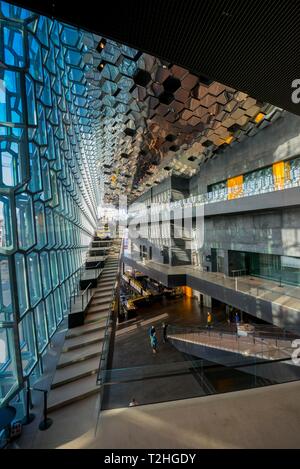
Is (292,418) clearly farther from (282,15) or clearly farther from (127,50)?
(127,50)

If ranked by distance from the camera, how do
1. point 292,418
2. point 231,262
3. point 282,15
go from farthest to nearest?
1. point 231,262
2. point 292,418
3. point 282,15

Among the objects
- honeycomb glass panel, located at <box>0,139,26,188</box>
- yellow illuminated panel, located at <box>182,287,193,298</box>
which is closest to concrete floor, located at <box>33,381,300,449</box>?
honeycomb glass panel, located at <box>0,139,26,188</box>

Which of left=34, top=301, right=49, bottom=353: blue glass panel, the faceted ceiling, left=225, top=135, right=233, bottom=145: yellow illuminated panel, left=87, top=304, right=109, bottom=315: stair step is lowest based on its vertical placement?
left=87, top=304, right=109, bottom=315: stair step

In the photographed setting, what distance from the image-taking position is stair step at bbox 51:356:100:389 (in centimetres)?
383

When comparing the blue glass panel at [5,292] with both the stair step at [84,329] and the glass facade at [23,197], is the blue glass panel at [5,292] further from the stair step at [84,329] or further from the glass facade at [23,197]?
the stair step at [84,329]

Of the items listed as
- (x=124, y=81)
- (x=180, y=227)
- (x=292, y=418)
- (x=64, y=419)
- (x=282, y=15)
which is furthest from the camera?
(x=180, y=227)

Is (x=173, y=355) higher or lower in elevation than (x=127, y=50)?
lower

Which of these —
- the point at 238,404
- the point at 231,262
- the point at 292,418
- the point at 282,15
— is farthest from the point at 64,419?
the point at 231,262

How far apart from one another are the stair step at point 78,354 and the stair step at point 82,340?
0.08m

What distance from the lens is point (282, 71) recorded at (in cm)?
298

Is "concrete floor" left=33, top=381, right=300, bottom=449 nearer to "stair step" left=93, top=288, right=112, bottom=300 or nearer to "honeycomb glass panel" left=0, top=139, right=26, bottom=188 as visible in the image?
"honeycomb glass panel" left=0, top=139, right=26, bottom=188

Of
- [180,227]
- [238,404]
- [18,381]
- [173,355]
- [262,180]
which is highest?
[262,180]

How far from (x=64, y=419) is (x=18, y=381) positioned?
0.88 metres

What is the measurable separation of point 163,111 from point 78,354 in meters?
10.8
